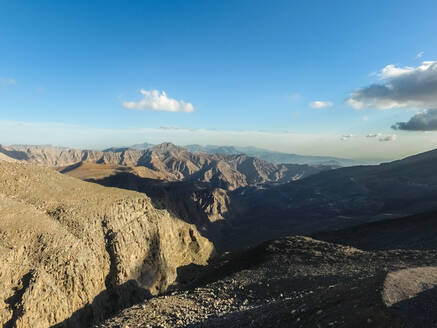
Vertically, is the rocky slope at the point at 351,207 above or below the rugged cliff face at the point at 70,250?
below

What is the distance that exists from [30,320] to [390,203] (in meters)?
169

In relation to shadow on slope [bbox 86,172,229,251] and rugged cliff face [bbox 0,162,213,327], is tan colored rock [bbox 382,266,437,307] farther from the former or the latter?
shadow on slope [bbox 86,172,229,251]

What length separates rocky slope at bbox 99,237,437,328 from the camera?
9833mm

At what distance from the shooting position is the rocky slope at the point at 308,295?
9.83m

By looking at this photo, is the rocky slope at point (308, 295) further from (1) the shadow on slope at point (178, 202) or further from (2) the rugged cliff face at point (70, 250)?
(1) the shadow on slope at point (178, 202)

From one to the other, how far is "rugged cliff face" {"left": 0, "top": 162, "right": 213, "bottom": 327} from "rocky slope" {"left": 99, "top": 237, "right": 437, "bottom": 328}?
518 inches

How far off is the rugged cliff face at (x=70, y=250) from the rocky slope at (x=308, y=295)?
43.1 ft

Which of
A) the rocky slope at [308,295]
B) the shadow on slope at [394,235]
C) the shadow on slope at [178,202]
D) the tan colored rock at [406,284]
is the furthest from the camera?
the shadow on slope at [178,202]

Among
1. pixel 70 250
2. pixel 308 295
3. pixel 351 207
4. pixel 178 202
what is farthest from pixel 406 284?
pixel 351 207

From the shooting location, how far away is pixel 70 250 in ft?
103

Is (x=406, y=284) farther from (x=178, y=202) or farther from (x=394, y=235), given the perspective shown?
(x=178, y=202)

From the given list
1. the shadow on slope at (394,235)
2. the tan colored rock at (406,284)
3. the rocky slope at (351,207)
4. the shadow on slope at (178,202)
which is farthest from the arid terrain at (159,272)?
the shadow on slope at (178,202)

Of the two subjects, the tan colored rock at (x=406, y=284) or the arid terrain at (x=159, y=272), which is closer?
the tan colored rock at (x=406, y=284)

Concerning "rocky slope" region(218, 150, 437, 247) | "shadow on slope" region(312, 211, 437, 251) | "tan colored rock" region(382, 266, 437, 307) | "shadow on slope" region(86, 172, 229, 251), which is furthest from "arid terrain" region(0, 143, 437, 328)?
"shadow on slope" region(86, 172, 229, 251)
